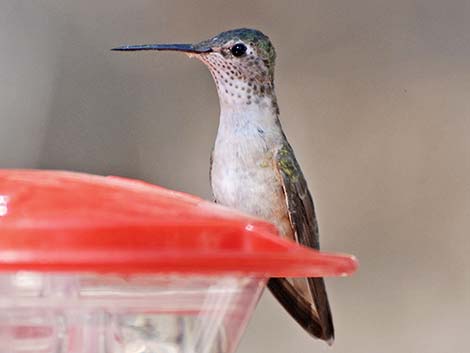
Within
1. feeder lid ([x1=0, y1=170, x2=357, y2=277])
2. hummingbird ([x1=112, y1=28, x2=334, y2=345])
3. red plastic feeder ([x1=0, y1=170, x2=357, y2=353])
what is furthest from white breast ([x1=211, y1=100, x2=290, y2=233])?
feeder lid ([x1=0, y1=170, x2=357, y2=277])

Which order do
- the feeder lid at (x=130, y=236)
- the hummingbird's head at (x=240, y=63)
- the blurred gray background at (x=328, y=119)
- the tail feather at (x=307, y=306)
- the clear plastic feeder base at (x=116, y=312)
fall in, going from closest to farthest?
the feeder lid at (x=130, y=236), the clear plastic feeder base at (x=116, y=312), the tail feather at (x=307, y=306), the hummingbird's head at (x=240, y=63), the blurred gray background at (x=328, y=119)

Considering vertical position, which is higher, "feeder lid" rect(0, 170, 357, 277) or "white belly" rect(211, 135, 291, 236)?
"feeder lid" rect(0, 170, 357, 277)

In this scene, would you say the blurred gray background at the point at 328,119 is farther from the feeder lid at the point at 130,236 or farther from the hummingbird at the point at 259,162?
the feeder lid at the point at 130,236

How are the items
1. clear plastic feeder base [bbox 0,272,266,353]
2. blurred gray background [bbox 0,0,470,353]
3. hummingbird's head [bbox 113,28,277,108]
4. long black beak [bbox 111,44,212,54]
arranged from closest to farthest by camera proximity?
1. clear plastic feeder base [bbox 0,272,266,353]
2. long black beak [bbox 111,44,212,54]
3. hummingbird's head [bbox 113,28,277,108]
4. blurred gray background [bbox 0,0,470,353]


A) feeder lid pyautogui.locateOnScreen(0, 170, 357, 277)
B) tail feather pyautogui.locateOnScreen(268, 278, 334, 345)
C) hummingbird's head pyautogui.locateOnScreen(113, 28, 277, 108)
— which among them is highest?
hummingbird's head pyautogui.locateOnScreen(113, 28, 277, 108)

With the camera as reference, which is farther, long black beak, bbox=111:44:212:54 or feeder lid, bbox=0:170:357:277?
long black beak, bbox=111:44:212:54

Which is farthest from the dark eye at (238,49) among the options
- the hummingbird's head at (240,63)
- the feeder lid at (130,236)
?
the feeder lid at (130,236)

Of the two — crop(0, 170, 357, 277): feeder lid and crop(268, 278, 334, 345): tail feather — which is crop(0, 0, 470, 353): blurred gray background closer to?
crop(268, 278, 334, 345): tail feather
